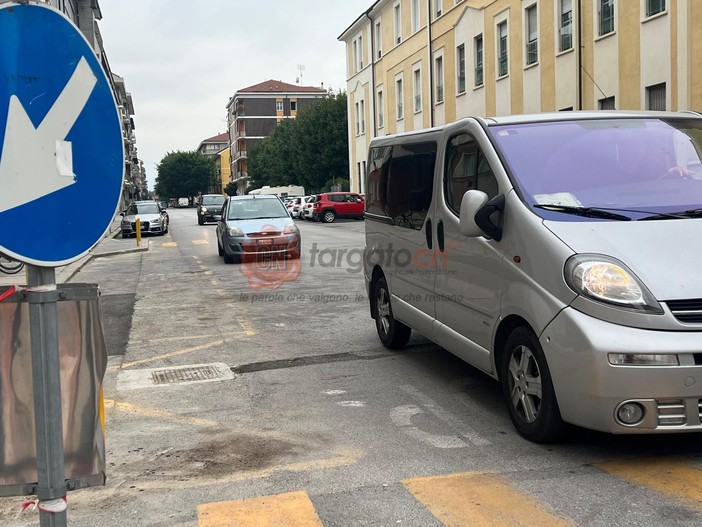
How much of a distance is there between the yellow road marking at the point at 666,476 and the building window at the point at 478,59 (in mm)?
30197

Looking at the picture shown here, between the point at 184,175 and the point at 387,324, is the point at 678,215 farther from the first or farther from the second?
the point at 184,175

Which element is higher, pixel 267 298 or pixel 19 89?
pixel 19 89

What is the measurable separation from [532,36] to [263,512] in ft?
90.1

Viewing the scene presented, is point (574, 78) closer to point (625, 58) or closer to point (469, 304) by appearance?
point (625, 58)

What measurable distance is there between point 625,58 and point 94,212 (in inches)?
896

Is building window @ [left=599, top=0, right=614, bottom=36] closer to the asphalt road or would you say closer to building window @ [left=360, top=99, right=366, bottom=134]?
the asphalt road

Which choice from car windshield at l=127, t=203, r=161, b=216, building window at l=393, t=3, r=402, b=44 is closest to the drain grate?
car windshield at l=127, t=203, r=161, b=216

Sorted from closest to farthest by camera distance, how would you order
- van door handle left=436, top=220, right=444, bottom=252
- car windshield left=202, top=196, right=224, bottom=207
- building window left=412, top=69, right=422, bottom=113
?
van door handle left=436, top=220, right=444, bottom=252 → building window left=412, top=69, right=422, bottom=113 → car windshield left=202, top=196, right=224, bottom=207

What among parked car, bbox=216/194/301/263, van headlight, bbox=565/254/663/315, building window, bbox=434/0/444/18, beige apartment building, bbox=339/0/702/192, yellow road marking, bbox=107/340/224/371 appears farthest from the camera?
building window, bbox=434/0/444/18

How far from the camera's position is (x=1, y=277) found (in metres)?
16.4

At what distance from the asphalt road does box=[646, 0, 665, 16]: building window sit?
16.7 metres

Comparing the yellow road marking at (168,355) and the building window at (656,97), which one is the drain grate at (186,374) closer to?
the yellow road marking at (168,355)

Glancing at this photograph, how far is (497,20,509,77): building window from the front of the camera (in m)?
30.5

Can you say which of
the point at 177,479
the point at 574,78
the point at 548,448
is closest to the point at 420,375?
the point at 548,448
